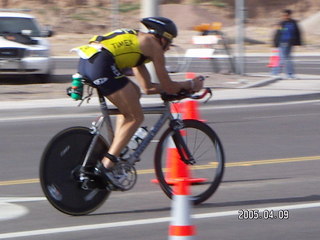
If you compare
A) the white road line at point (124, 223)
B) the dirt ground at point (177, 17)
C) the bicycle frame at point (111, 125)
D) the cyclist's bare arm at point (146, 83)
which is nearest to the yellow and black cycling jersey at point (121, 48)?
the cyclist's bare arm at point (146, 83)

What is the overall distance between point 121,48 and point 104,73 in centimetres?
25

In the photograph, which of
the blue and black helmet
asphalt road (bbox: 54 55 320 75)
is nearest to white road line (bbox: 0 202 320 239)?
the blue and black helmet

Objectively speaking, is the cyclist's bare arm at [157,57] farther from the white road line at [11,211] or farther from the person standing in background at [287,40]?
the person standing in background at [287,40]

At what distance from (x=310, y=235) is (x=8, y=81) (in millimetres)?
13900

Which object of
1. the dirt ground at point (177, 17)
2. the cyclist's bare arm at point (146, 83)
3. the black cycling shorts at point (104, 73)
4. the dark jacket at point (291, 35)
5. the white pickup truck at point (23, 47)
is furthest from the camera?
the dirt ground at point (177, 17)

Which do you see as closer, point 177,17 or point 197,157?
A: point 197,157

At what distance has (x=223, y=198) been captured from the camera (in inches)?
288

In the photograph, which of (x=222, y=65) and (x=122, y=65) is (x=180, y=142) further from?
(x=222, y=65)

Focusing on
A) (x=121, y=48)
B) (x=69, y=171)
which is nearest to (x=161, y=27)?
(x=121, y=48)

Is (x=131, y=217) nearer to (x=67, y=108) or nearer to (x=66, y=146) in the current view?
(x=66, y=146)

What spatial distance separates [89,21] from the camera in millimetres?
48844

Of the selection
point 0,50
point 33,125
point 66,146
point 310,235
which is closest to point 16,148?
point 33,125

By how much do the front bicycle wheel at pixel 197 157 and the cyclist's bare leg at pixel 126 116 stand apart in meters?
0.45

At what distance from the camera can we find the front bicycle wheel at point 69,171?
6559 mm
